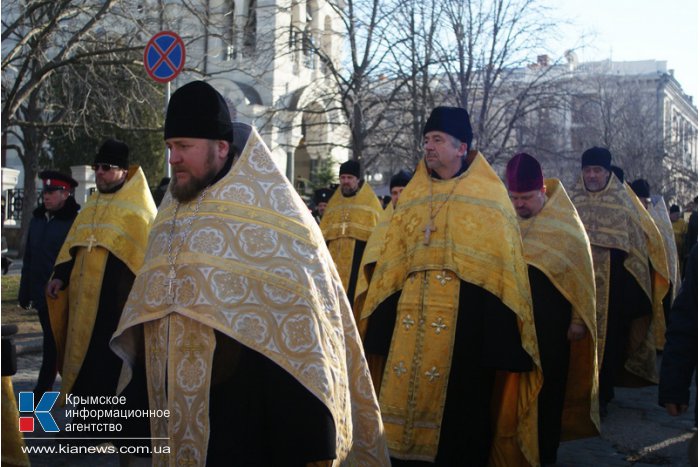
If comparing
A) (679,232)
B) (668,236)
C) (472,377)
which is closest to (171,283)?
(472,377)

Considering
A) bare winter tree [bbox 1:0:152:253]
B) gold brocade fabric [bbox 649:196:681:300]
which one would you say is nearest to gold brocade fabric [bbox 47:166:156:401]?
bare winter tree [bbox 1:0:152:253]

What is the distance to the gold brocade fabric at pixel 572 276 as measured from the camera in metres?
6.27

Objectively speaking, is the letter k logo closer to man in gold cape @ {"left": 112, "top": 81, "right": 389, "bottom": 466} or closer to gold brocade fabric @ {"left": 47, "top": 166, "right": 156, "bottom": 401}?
gold brocade fabric @ {"left": 47, "top": 166, "right": 156, "bottom": 401}

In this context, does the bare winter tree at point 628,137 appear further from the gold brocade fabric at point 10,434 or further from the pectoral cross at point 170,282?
the pectoral cross at point 170,282

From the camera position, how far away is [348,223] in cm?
1058

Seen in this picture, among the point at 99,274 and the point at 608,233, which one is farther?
the point at 608,233

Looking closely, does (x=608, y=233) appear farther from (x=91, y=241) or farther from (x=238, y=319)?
(x=238, y=319)

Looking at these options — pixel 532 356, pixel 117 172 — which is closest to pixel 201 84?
pixel 532 356

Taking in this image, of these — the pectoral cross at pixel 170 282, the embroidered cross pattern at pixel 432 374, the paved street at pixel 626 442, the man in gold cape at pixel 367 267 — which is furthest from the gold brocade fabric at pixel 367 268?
the pectoral cross at pixel 170 282

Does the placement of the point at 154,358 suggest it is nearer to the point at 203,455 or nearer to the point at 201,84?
the point at 203,455

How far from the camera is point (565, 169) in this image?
33438 mm

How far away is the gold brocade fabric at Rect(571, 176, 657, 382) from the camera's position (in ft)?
27.5

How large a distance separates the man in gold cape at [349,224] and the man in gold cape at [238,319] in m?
6.64

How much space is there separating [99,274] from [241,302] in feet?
11.6
